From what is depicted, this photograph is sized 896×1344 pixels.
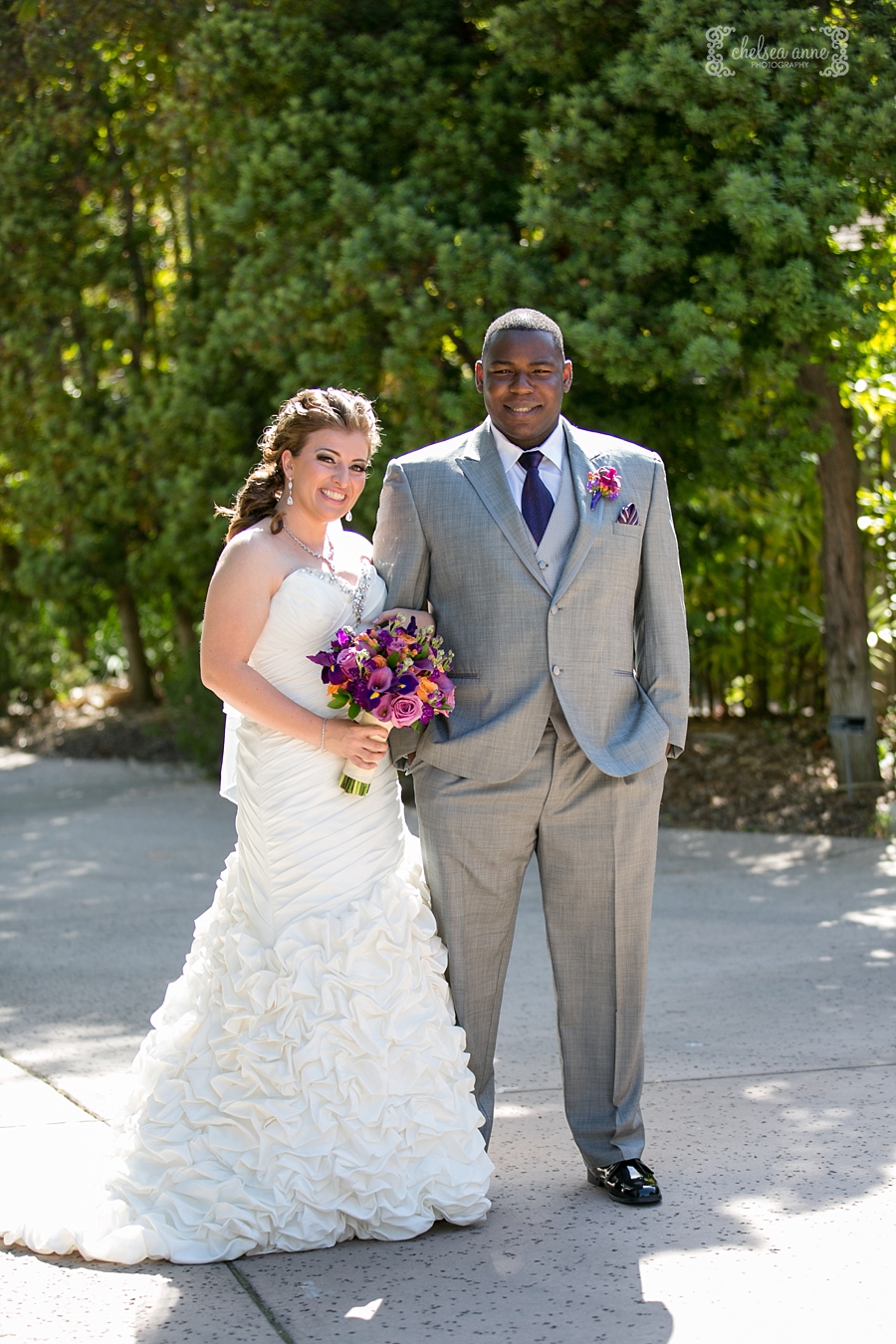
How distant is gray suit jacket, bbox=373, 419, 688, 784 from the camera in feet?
11.7

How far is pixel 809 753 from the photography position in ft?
31.4

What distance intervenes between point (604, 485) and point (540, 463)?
20 cm

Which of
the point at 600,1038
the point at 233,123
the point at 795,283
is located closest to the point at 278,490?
the point at 600,1038

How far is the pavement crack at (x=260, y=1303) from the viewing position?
2927mm

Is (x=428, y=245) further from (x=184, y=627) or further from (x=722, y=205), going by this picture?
(x=184, y=627)

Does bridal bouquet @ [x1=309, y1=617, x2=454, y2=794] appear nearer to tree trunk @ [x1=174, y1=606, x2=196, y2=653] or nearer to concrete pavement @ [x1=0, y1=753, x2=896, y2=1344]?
concrete pavement @ [x1=0, y1=753, x2=896, y2=1344]

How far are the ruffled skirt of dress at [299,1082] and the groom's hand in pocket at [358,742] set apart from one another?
0.35 ft

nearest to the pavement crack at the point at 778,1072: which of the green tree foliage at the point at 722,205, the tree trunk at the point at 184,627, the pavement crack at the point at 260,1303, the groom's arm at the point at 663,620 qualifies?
the groom's arm at the point at 663,620

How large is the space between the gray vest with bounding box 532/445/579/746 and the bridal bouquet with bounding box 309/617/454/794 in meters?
0.30

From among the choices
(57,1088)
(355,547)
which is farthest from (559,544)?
(57,1088)

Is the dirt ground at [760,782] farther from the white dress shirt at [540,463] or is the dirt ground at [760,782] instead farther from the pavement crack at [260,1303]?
the pavement crack at [260,1303]

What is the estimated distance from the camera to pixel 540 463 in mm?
3686

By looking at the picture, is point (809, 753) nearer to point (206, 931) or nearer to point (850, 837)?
point (850, 837)

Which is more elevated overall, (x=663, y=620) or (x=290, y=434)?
(x=290, y=434)
